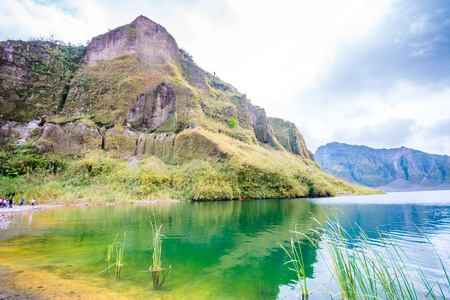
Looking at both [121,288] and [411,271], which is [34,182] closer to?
[121,288]

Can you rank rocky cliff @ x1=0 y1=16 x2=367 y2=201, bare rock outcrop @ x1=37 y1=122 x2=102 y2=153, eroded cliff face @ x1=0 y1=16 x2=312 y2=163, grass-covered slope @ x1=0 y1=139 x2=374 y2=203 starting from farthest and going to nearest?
eroded cliff face @ x1=0 y1=16 x2=312 y2=163 → bare rock outcrop @ x1=37 y1=122 x2=102 y2=153 → rocky cliff @ x1=0 y1=16 x2=367 y2=201 → grass-covered slope @ x1=0 y1=139 x2=374 y2=203

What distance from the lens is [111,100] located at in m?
46.6

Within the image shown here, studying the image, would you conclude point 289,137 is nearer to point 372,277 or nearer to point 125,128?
point 125,128

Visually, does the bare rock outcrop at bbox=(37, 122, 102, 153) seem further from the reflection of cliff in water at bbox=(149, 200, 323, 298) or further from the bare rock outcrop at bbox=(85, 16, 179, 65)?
the reflection of cliff in water at bbox=(149, 200, 323, 298)

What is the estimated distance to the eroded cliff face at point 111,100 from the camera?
39.9 metres

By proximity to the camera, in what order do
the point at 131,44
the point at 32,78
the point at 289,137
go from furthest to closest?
the point at 289,137 < the point at 131,44 < the point at 32,78

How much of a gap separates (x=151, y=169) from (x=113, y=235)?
26.8 m

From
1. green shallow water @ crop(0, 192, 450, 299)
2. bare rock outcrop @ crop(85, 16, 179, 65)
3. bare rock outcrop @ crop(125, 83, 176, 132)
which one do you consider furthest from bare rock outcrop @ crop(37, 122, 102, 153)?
green shallow water @ crop(0, 192, 450, 299)

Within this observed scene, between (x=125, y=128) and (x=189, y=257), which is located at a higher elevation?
(x=125, y=128)

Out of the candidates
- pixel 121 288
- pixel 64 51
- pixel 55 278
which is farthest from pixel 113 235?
pixel 64 51

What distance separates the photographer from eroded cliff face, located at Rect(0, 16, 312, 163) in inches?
1570

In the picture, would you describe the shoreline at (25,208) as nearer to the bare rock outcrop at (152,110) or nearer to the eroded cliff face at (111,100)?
the eroded cliff face at (111,100)

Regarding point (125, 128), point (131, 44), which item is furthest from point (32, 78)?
point (125, 128)

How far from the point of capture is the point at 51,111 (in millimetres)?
43594
